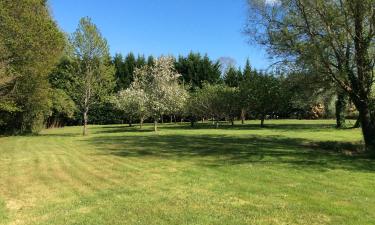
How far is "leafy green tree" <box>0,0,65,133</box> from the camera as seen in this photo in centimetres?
2614

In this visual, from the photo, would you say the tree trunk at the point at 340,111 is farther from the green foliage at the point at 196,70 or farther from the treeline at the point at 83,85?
the green foliage at the point at 196,70

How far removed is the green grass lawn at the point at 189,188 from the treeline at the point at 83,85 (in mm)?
6692

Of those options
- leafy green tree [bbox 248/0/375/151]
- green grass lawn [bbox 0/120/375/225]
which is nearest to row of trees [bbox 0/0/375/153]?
leafy green tree [bbox 248/0/375/151]

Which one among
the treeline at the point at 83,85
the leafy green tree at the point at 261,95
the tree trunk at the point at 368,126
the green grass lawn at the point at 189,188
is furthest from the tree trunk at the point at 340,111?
the green grass lawn at the point at 189,188

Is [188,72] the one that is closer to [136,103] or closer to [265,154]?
[136,103]

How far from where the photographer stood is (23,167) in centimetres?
1417

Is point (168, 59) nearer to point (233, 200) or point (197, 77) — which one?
point (197, 77)

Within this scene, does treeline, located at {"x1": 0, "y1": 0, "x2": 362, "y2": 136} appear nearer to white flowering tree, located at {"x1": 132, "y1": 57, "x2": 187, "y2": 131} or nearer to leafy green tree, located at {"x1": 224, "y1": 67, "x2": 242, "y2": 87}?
white flowering tree, located at {"x1": 132, "y1": 57, "x2": 187, "y2": 131}

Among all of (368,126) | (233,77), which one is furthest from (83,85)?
(233,77)

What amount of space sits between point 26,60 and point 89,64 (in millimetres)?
5845

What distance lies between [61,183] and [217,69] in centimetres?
5362

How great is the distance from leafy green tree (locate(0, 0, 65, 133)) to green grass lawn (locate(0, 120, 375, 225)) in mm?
11574

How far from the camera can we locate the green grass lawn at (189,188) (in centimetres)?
766

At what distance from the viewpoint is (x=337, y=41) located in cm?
1691
